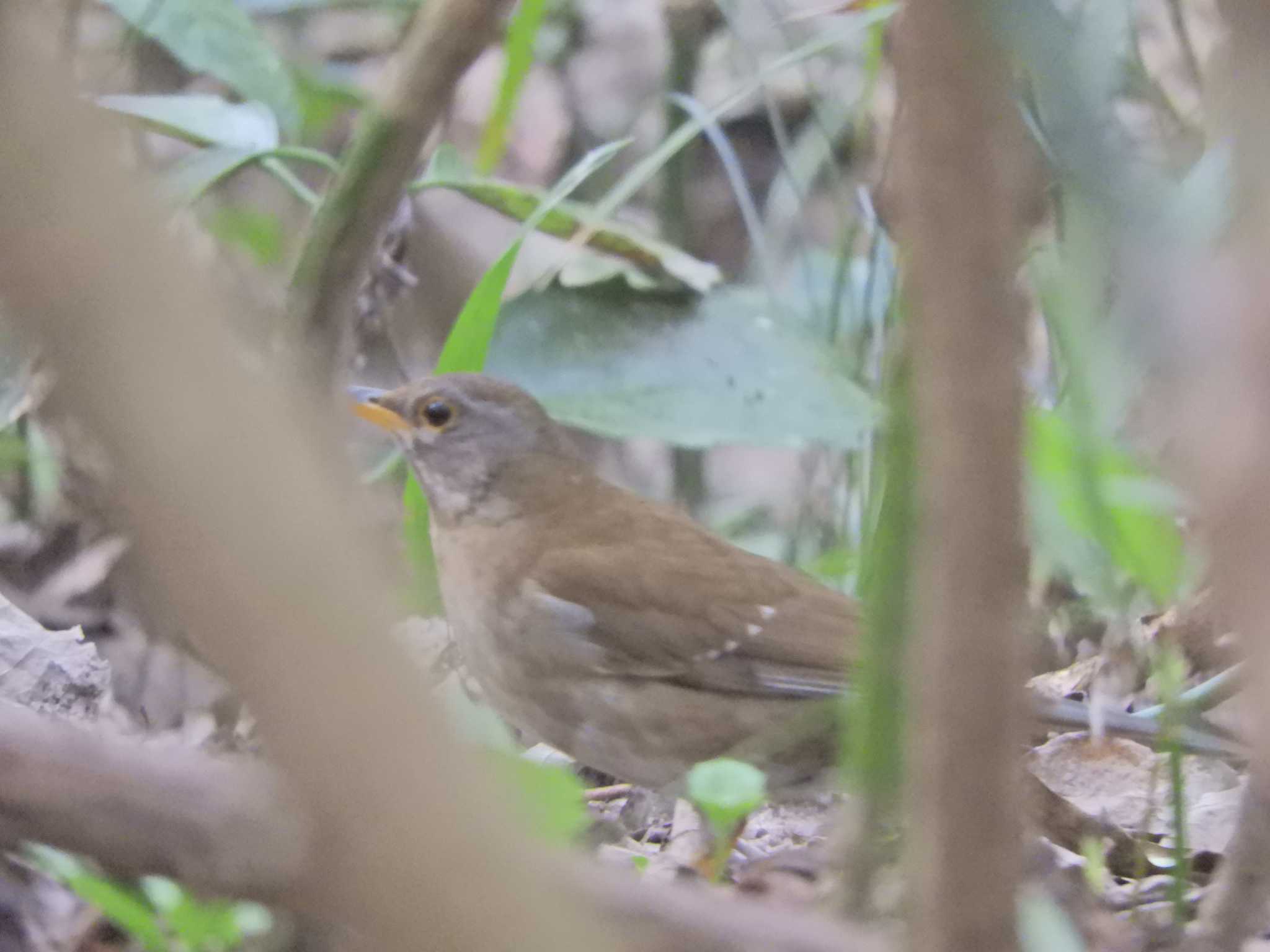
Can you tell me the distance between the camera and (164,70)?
18.5 feet

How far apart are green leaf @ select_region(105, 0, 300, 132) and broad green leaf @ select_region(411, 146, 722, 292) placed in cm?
36

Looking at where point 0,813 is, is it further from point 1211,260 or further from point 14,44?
point 1211,260

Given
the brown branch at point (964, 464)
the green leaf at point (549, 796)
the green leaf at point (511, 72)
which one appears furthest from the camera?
the green leaf at point (511, 72)

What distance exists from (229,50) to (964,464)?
117 inches

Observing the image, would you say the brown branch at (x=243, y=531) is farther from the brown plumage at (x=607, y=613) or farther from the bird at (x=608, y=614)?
the brown plumage at (x=607, y=613)

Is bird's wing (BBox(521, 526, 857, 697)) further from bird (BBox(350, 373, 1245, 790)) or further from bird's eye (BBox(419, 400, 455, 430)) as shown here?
bird's eye (BBox(419, 400, 455, 430))

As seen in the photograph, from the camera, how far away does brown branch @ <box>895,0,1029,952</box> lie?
76 cm

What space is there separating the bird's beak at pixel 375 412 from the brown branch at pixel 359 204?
1163 mm

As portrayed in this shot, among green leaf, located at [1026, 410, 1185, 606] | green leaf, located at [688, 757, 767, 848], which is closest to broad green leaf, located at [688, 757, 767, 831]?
green leaf, located at [688, 757, 767, 848]

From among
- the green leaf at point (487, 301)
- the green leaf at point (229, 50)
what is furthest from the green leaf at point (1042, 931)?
the green leaf at point (229, 50)

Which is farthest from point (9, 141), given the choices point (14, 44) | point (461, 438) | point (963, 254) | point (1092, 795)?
point (461, 438)

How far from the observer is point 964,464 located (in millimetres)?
797

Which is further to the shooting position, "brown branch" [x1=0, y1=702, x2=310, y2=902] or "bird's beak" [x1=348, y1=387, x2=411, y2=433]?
"bird's beak" [x1=348, y1=387, x2=411, y2=433]

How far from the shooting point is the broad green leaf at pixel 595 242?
11.6ft
